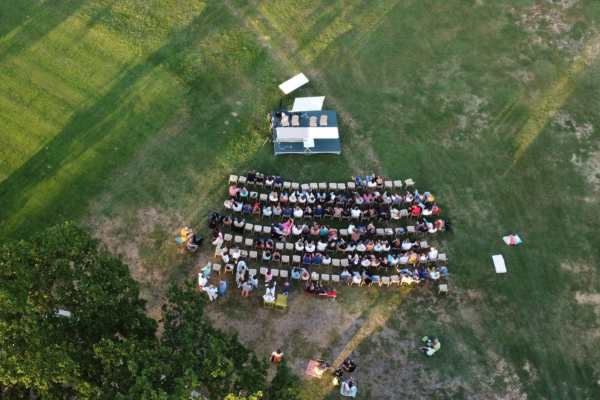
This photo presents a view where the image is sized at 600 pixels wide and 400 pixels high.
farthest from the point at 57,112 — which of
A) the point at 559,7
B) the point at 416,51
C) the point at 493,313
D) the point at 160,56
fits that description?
the point at 559,7

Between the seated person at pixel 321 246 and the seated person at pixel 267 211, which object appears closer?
the seated person at pixel 321 246

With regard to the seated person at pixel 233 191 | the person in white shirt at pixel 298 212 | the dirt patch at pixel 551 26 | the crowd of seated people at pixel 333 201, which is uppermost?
the dirt patch at pixel 551 26

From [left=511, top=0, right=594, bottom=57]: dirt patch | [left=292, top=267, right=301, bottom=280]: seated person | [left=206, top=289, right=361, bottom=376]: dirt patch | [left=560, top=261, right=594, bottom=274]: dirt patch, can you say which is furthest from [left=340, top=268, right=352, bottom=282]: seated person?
[left=511, top=0, right=594, bottom=57]: dirt patch

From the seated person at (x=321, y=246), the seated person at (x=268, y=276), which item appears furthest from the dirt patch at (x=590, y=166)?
the seated person at (x=268, y=276)

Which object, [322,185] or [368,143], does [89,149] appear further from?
[368,143]

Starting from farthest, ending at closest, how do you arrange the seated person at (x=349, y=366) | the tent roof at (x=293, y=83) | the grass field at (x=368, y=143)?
the tent roof at (x=293, y=83), the grass field at (x=368, y=143), the seated person at (x=349, y=366)

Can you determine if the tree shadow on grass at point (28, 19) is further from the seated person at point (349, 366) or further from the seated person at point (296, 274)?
the seated person at point (349, 366)
